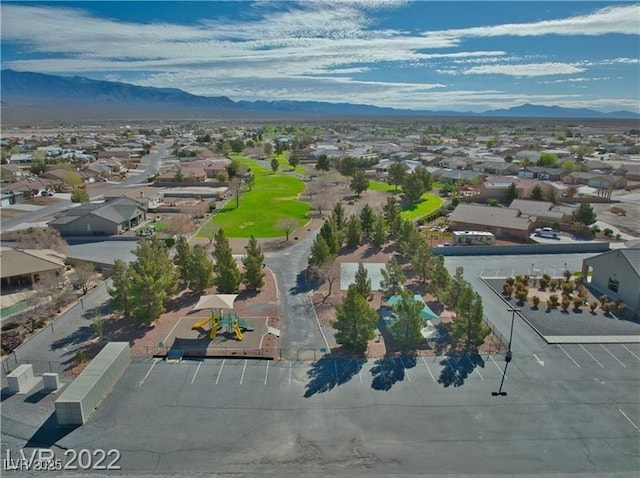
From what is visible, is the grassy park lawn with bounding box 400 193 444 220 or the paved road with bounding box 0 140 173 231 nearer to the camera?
the paved road with bounding box 0 140 173 231

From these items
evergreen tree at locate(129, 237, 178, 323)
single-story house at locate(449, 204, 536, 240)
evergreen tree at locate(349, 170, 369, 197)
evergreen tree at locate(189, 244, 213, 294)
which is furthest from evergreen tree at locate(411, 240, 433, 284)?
evergreen tree at locate(349, 170, 369, 197)

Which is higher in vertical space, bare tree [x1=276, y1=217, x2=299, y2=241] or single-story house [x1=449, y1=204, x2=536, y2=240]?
single-story house [x1=449, y1=204, x2=536, y2=240]

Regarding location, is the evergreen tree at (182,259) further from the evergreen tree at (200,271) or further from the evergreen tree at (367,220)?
the evergreen tree at (367,220)

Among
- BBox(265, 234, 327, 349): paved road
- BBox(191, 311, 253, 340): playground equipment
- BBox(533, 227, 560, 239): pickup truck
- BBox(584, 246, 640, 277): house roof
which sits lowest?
BBox(265, 234, 327, 349): paved road

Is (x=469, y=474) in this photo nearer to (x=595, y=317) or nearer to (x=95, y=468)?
(x=95, y=468)

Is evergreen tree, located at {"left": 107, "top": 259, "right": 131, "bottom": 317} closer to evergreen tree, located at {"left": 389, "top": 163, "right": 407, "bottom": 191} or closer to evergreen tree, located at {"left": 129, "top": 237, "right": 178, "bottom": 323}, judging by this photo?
evergreen tree, located at {"left": 129, "top": 237, "right": 178, "bottom": 323}

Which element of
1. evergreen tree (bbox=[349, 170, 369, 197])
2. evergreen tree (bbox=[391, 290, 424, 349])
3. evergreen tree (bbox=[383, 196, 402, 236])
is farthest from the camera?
evergreen tree (bbox=[349, 170, 369, 197])

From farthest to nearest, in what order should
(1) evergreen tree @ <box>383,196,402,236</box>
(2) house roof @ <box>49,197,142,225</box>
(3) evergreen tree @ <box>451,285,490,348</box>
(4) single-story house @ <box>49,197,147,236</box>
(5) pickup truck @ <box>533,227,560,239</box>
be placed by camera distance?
(2) house roof @ <box>49,197,142,225</box>, (5) pickup truck @ <box>533,227,560,239</box>, (4) single-story house @ <box>49,197,147,236</box>, (1) evergreen tree @ <box>383,196,402,236</box>, (3) evergreen tree @ <box>451,285,490,348</box>

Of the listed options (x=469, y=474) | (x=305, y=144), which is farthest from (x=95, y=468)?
(x=305, y=144)
